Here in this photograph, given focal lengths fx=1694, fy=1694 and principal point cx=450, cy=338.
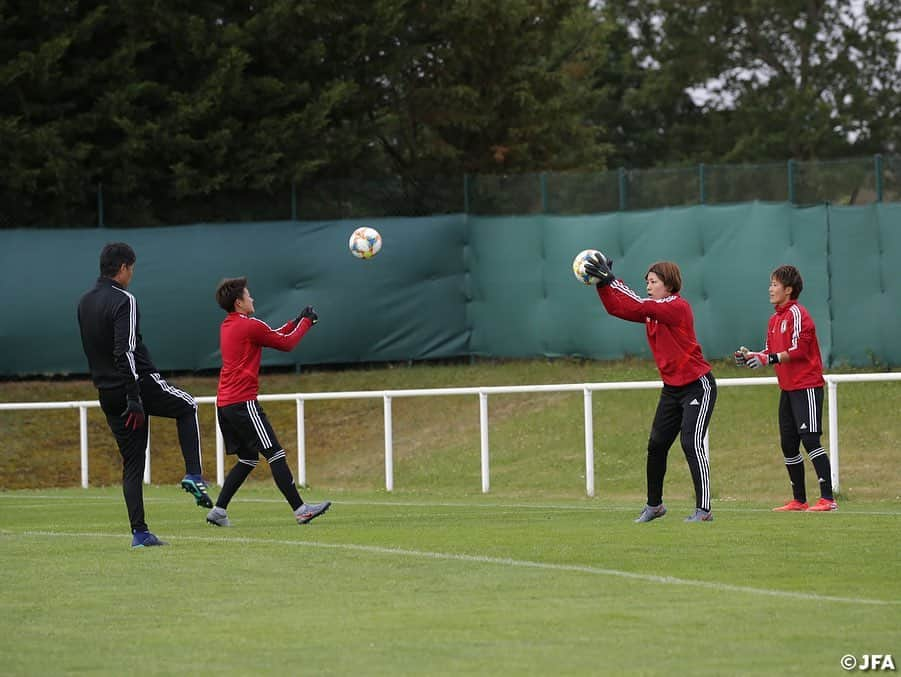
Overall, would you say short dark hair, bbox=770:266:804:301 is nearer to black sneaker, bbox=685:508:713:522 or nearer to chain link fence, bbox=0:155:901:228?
black sneaker, bbox=685:508:713:522

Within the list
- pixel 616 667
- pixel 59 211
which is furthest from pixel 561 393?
pixel 616 667

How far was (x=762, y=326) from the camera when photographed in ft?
80.7

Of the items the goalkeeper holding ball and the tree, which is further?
the tree

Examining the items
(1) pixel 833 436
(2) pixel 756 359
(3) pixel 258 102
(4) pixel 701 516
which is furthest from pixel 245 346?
(3) pixel 258 102

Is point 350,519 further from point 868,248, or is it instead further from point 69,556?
point 868,248

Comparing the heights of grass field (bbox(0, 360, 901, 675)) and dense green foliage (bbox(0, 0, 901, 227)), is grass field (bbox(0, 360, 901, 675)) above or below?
below

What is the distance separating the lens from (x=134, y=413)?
11555mm

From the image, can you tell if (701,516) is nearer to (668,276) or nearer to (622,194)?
(668,276)

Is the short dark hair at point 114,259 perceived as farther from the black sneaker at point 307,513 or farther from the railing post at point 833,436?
the railing post at point 833,436

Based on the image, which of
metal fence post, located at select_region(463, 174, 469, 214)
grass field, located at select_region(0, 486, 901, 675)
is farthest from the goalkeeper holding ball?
metal fence post, located at select_region(463, 174, 469, 214)

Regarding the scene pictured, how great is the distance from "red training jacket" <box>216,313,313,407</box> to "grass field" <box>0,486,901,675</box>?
1.07 meters

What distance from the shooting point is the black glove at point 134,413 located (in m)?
11.5

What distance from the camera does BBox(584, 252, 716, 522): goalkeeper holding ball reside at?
12.3 meters

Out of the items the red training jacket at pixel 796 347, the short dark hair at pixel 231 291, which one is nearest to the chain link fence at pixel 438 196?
the red training jacket at pixel 796 347
